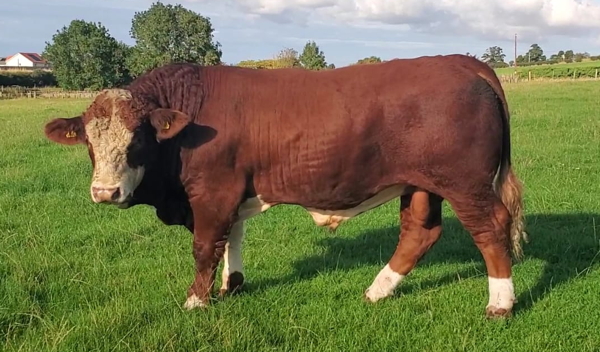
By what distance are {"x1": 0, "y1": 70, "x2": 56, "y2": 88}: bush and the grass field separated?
2959 inches

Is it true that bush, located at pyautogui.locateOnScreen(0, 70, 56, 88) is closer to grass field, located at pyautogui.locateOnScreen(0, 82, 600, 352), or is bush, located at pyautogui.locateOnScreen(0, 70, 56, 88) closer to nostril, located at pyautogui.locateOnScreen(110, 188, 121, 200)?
grass field, located at pyautogui.locateOnScreen(0, 82, 600, 352)

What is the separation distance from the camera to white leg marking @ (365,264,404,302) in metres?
5.35

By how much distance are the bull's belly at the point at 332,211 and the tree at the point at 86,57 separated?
8196 centimetres

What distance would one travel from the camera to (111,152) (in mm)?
4480

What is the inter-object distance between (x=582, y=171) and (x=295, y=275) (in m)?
6.35

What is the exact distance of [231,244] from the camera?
5648 mm

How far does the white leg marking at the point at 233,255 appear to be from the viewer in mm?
5555

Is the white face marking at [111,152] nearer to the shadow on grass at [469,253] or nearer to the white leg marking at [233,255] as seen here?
the white leg marking at [233,255]

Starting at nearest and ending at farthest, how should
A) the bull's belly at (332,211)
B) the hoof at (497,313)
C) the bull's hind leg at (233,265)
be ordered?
1. the hoof at (497,313)
2. the bull's belly at (332,211)
3. the bull's hind leg at (233,265)

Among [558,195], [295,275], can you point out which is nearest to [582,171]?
[558,195]

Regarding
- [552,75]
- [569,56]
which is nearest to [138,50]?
[552,75]

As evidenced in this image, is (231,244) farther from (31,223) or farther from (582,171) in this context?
(582,171)

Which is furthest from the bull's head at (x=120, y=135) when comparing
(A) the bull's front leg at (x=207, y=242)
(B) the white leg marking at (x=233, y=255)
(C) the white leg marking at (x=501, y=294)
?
(C) the white leg marking at (x=501, y=294)

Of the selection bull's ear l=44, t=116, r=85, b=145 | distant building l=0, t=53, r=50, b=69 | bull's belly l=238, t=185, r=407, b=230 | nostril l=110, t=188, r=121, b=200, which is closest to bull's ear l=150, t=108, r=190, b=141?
nostril l=110, t=188, r=121, b=200
